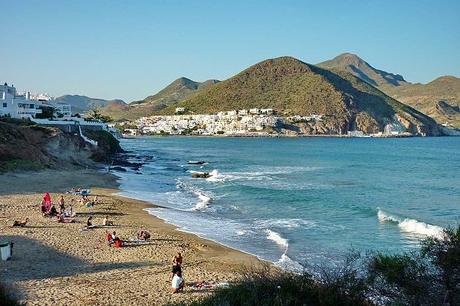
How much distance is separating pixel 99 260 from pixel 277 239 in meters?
8.00

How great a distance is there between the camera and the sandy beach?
12.5m

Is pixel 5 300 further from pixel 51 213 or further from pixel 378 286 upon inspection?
pixel 51 213

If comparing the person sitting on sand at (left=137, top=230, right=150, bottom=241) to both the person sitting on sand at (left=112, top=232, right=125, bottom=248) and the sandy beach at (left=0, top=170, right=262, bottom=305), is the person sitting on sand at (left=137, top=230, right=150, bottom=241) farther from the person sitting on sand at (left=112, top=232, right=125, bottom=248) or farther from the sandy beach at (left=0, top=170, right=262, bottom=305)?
the person sitting on sand at (left=112, top=232, right=125, bottom=248)

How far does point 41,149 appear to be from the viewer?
140 ft

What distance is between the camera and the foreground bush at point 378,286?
7641 mm

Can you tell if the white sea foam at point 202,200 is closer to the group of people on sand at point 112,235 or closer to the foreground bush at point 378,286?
the group of people on sand at point 112,235

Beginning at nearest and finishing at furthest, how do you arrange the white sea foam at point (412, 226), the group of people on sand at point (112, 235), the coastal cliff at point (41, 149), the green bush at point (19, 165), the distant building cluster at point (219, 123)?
the group of people on sand at point (112, 235)
the white sea foam at point (412, 226)
the green bush at point (19, 165)
the coastal cliff at point (41, 149)
the distant building cluster at point (219, 123)

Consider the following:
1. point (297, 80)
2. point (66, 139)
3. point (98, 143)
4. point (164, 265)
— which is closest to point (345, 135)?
point (297, 80)

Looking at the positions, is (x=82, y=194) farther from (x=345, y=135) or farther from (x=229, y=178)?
(x=345, y=135)

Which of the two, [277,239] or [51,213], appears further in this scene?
[51,213]

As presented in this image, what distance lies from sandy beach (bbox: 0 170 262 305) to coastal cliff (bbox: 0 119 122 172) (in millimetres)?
11773

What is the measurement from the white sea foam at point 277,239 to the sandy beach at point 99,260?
256 cm

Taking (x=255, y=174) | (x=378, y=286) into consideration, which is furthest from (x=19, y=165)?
(x=378, y=286)

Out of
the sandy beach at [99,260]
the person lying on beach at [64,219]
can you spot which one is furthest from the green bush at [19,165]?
the person lying on beach at [64,219]
